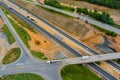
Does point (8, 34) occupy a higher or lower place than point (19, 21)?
lower

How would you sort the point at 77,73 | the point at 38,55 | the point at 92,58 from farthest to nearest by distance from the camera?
the point at 38,55 → the point at 92,58 → the point at 77,73

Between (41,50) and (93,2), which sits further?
(93,2)

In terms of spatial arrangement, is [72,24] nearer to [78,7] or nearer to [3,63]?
[78,7]

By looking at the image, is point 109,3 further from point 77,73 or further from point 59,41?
point 77,73

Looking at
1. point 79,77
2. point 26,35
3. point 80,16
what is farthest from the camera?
point 80,16

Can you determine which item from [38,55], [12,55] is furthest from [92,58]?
[12,55]

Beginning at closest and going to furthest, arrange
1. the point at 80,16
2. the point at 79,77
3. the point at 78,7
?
the point at 79,77
the point at 80,16
the point at 78,7

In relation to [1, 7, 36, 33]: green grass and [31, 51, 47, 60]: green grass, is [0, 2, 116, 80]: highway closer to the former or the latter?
[1, 7, 36, 33]: green grass

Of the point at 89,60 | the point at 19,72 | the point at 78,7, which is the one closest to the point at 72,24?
the point at 78,7
